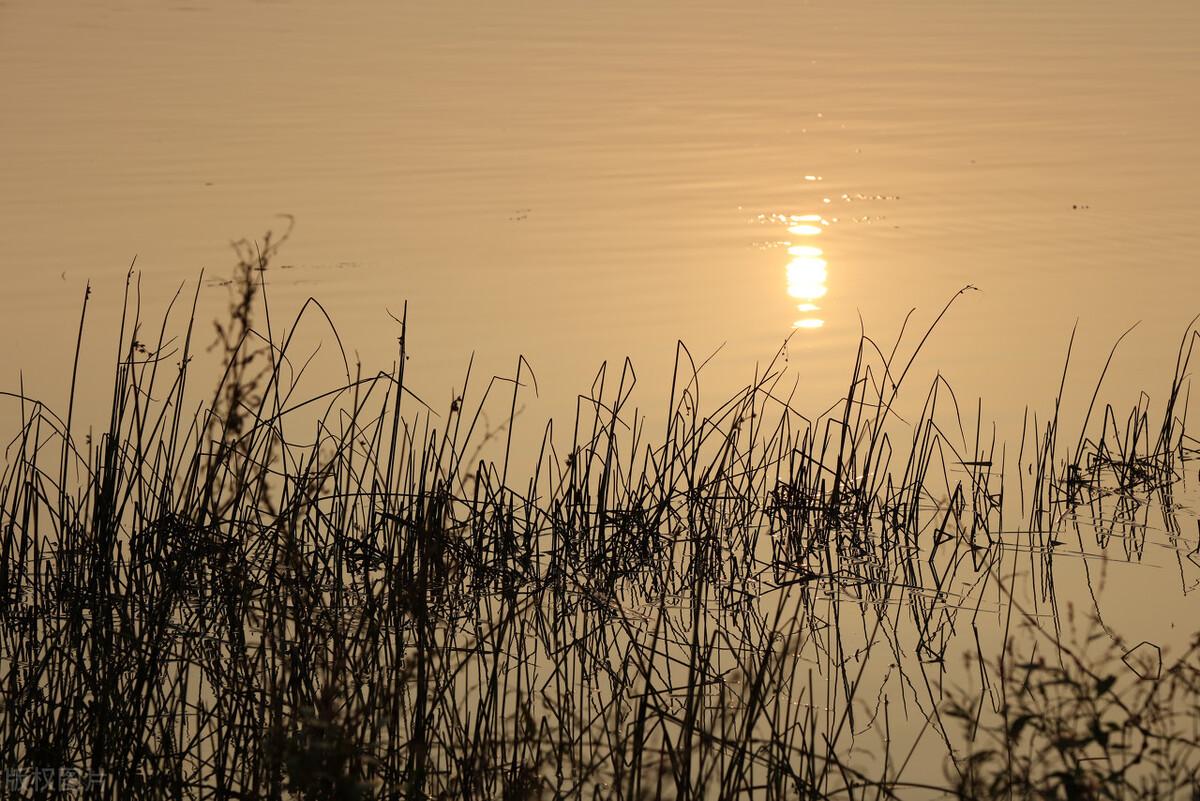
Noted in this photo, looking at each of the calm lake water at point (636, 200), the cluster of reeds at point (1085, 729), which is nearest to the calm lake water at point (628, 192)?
the calm lake water at point (636, 200)

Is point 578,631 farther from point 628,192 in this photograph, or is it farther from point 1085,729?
point 628,192

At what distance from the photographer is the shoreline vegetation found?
10.4 feet

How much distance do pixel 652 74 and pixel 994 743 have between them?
13.2 metres

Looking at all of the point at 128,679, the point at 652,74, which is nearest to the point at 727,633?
the point at 128,679

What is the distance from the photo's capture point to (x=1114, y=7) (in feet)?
72.0

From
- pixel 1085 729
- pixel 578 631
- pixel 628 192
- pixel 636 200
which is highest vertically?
pixel 628 192

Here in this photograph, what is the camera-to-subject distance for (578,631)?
4219 mm

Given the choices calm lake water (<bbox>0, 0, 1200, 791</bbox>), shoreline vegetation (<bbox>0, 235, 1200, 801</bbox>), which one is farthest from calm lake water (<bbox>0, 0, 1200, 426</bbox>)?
shoreline vegetation (<bbox>0, 235, 1200, 801</bbox>)

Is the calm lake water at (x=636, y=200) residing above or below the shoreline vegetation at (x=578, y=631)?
above

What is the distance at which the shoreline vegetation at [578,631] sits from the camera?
317 centimetres

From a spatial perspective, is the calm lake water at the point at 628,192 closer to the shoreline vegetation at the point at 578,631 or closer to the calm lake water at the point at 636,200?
the calm lake water at the point at 636,200

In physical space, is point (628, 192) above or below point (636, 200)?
above

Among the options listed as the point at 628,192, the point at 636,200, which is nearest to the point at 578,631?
the point at 636,200

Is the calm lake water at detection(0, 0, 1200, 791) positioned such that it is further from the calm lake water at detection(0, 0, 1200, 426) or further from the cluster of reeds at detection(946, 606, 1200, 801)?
the cluster of reeds at detection(946, 606, 1200, 801)
